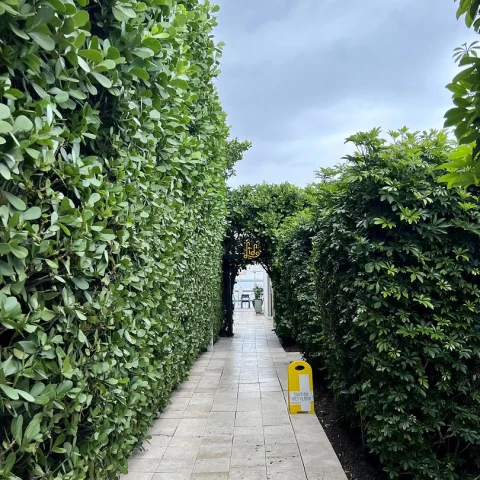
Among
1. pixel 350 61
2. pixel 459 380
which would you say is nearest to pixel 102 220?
pixel 459 380

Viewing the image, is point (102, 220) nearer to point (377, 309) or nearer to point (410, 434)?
point (377, 309)

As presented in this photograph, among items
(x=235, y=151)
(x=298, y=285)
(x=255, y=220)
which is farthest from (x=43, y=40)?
(x=235, y=151)

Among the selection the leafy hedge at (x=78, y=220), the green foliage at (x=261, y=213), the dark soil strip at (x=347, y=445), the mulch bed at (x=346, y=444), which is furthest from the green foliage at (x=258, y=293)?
the leafy hedge at (x=78, y=220)

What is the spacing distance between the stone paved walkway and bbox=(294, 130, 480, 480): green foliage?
826mm

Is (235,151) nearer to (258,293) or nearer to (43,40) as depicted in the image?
(258,293)

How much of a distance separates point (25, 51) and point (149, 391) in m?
3.24

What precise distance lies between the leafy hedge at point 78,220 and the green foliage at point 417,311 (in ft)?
5.66

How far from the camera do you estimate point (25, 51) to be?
1481mm

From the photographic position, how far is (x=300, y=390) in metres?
5.27

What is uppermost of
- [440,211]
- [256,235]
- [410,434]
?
[256,235]

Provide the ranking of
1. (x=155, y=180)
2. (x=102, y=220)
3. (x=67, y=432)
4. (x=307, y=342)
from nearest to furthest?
(x=67, y=432), (x=102, y=220), (x=155, y=180), (x=307, y=342)

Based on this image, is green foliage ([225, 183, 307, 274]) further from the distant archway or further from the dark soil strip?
the dark soil strip

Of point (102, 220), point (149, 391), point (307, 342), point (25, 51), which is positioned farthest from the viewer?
point (307, 342)

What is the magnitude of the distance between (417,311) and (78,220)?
2634 mm
